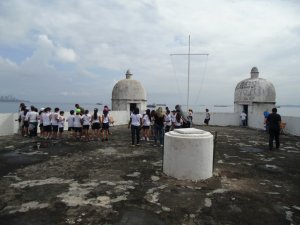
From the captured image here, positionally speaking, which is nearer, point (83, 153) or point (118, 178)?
point (118, 178)

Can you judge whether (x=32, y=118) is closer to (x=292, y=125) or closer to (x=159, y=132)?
(x=159, y=132)

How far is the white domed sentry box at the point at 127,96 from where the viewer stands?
27.2 metres

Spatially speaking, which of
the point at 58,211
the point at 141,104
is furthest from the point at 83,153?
the point at 141,104

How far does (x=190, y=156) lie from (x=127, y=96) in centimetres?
2066

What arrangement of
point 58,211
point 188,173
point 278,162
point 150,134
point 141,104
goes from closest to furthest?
point 58,211 < point 188,173 < point 278,162 < point 150,134 < point 141,104

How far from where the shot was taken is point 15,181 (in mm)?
6535

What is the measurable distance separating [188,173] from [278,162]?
3944 millimetres

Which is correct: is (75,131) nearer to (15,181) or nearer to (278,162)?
(15,181)

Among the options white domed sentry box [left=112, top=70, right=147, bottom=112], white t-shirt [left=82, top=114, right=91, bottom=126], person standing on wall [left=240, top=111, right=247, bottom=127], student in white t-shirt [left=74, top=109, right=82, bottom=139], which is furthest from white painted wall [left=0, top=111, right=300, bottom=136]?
white t-shirt [left=82, top=114, right=91, bottom=126]

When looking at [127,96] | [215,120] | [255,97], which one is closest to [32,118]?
[127,96]

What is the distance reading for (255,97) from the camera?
990 inches

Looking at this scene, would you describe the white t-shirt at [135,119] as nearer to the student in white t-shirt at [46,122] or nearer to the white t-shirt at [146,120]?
the white t-shirt at [146,120]

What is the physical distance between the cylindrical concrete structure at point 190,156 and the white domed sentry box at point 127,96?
2031 cm

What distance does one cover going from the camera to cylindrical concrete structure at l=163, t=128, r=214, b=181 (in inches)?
270
